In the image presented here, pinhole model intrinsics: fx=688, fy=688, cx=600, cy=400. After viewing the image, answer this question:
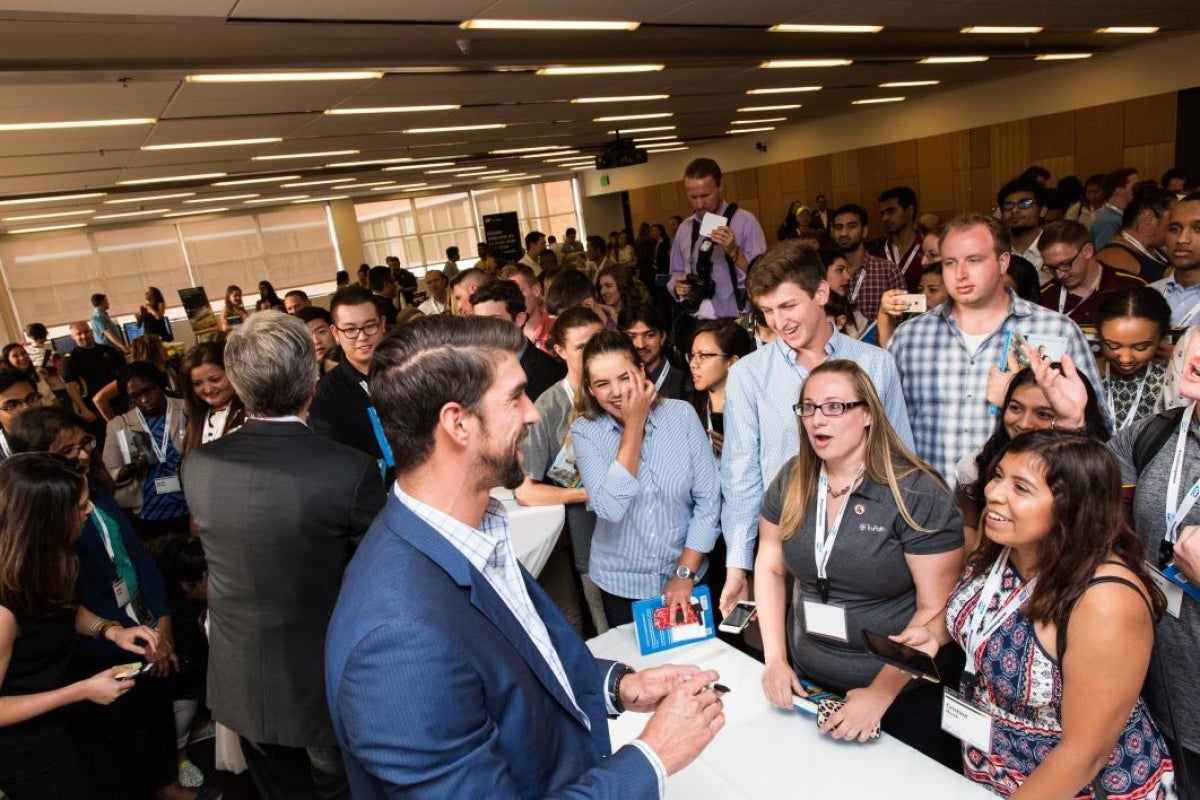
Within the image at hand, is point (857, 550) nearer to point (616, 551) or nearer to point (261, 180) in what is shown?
point (616, 551)

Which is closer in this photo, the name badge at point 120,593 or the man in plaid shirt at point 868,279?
the name badge at point 120,593

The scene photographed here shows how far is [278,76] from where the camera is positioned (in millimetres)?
4430

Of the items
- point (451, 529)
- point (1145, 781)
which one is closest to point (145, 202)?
point (451, 529)

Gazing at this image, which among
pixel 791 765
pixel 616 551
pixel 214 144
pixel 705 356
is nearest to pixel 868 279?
pixel 705 356

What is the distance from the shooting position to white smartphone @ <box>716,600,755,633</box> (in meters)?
1.73

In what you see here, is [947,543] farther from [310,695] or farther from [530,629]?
[310,695]

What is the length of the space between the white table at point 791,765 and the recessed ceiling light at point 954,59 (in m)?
7.84

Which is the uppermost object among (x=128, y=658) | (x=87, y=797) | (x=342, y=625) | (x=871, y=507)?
(x=342, y=625)

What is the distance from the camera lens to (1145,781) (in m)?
1.40

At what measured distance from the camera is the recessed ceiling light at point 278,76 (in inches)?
165

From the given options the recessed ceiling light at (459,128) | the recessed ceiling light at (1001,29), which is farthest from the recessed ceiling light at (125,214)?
the recessed ceiling light at (1001,29)

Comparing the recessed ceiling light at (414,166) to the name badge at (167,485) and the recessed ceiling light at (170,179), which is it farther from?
the name badge at (167,485)

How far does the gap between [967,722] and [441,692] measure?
122cm

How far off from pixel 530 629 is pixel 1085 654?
1035mm
